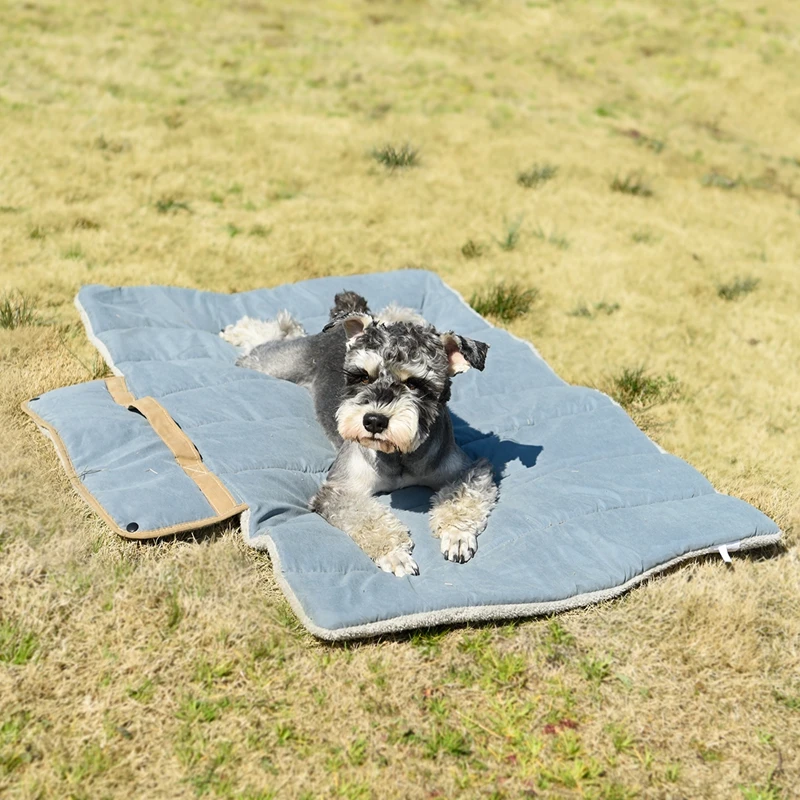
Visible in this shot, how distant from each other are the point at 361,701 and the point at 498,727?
761mm

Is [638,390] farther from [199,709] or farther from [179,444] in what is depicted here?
[199,709]

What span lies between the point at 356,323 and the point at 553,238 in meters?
6.45

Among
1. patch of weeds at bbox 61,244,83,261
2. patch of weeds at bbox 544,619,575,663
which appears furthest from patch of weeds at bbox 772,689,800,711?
patch of weeds at bbox 61,244,83,261

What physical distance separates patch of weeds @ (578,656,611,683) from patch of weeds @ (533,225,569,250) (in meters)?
7.57

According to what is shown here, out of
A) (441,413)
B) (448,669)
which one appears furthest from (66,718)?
(441,413)

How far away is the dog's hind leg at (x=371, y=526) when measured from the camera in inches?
Answer: 214

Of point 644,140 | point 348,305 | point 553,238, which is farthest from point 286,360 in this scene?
point 644,140

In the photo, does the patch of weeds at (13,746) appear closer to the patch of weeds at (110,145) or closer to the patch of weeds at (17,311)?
the patch of weeds at (17,311)

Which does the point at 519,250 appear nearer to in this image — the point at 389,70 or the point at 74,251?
the point at 74,251

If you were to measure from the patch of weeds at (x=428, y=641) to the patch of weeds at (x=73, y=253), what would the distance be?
268 inches

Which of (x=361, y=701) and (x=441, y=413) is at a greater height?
(x=441, y=413)

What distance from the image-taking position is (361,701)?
457 centimetres

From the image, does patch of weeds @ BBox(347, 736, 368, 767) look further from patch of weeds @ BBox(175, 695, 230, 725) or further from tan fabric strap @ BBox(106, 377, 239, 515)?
tan fabric strap @ BBox(106, 377, 239, 515)

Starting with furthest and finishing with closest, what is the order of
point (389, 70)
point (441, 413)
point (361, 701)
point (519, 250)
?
1. point (389, 70)
2. point (519, 250)
3. point (441, 413)
4. point (361, 701)
